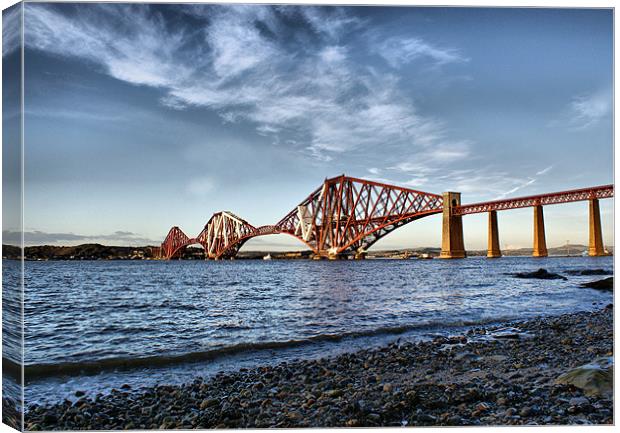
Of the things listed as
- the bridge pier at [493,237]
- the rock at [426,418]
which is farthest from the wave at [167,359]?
the rock at [426,418]

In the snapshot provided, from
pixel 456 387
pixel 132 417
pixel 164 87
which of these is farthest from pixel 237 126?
pixel 456 387

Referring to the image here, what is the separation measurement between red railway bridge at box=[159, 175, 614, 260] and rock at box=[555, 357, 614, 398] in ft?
4.70

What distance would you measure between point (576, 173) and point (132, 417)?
450 centimetres

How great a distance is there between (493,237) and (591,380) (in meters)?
3.07

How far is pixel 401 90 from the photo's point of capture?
4.31m

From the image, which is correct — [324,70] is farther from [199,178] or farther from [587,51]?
[199,178]

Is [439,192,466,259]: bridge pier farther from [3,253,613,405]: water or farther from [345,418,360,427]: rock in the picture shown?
[345,418,360,427]: rock

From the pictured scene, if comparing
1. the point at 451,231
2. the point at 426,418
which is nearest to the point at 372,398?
the point at 426,418

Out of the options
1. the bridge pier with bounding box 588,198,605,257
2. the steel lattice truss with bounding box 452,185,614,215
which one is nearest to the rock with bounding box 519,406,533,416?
the bridge pier with bounding box 588,198,605,257

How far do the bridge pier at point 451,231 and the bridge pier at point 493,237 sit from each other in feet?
1.49

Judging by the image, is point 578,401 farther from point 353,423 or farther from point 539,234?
point 539,234

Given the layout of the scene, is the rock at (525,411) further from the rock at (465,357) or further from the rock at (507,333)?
the rock at (507,333)

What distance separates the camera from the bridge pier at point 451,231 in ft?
22.6

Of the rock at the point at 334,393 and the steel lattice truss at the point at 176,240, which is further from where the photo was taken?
the steel lattice truss at the point at 176,240
